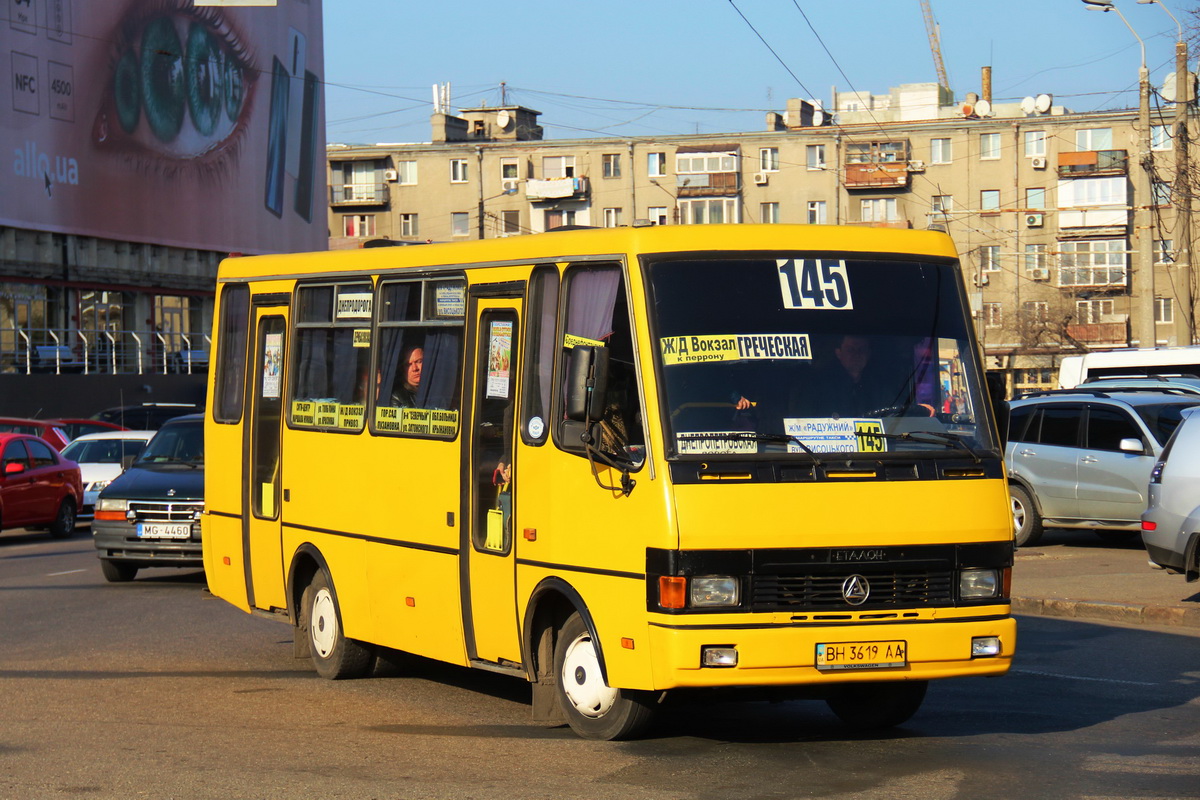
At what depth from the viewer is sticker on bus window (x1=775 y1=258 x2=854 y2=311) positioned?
8.20 meters

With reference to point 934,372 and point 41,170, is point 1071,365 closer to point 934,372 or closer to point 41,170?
point 934,372

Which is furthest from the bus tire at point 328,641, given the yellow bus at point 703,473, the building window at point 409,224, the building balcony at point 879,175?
the building window at point 409,224

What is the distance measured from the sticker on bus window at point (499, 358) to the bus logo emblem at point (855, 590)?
2.23 meters

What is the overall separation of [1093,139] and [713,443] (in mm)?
78355

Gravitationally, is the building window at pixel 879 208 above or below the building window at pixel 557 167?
below

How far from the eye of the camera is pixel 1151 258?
30734 millimetres

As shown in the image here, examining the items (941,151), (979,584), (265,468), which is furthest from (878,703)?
(941,151)

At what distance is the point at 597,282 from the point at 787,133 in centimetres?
7847

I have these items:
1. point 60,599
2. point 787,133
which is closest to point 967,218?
point 787,133

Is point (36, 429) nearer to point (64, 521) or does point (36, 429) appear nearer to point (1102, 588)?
point (64, 521)

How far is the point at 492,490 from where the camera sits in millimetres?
9055

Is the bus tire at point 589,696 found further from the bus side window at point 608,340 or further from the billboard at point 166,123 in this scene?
the billboard at point 166,123

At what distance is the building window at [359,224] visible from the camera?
306 feet

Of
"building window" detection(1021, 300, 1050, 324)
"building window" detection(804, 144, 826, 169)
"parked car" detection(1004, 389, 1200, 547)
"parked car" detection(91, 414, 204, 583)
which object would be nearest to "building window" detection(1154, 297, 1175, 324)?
"building window" detection(1021, 300, 1050, 324)
